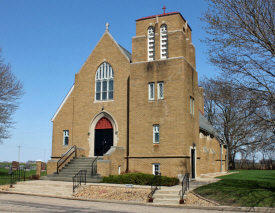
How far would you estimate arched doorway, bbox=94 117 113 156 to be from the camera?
24766 mm

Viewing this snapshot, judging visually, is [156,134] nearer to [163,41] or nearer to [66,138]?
[163,41]

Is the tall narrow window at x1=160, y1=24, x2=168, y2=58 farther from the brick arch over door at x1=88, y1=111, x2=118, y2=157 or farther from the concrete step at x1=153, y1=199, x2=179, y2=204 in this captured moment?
the concrete step at x1=153, y1=199, x2=179, y2=204

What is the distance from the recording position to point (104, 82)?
25.6 metres

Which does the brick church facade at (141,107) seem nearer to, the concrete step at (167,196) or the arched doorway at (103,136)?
the arched doorway at (103,136)

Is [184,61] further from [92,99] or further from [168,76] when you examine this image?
[92,99]

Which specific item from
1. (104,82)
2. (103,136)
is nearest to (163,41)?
(104,82)

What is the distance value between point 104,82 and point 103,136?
4.30m

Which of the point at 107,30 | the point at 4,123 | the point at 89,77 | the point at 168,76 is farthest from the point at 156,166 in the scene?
the point at 4,123

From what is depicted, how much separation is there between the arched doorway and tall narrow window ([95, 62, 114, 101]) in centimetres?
182

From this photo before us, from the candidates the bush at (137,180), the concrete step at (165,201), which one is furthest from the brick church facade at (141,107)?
the concrete step at (165,201)

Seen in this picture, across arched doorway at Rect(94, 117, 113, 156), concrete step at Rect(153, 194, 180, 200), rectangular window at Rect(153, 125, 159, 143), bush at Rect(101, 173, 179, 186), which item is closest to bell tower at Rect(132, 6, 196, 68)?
rectangular window at Rect(153, 125, 159, 143)

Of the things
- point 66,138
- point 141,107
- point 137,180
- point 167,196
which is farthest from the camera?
point 66,138

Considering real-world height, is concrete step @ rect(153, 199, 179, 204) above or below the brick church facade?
below

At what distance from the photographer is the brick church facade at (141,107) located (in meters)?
21.7
